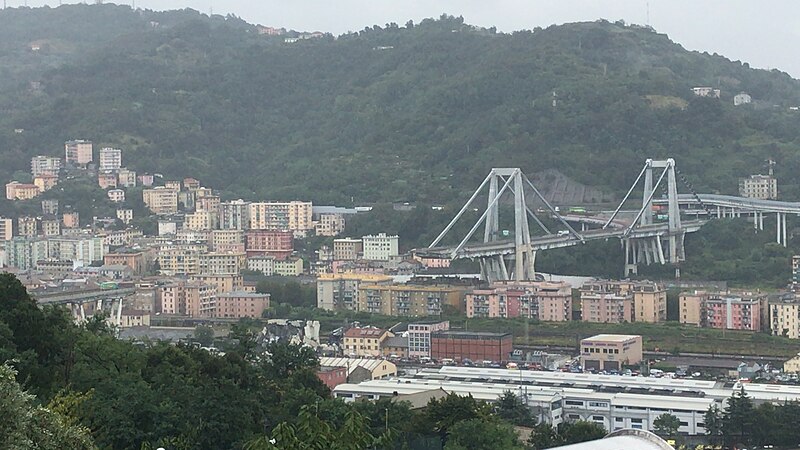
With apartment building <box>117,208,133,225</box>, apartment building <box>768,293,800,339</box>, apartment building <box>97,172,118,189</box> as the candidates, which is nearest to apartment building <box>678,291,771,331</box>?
apartment building <box>768,293,800,339</box>

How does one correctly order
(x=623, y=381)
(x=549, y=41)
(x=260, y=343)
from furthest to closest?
(x=549, y=41) → (x=260, y=343) → (x=623, y=381)

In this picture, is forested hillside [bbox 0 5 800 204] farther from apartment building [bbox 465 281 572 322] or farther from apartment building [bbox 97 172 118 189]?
apartment building [bbox 465 281 572 322]

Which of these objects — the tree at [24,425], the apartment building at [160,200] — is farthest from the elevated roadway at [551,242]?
the tree at [24,425]

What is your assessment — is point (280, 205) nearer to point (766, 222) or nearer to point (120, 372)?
point (766, 222)

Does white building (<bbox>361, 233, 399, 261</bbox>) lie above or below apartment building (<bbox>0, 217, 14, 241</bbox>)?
below

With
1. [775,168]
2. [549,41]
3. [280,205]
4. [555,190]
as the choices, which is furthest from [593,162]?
[549,41]
